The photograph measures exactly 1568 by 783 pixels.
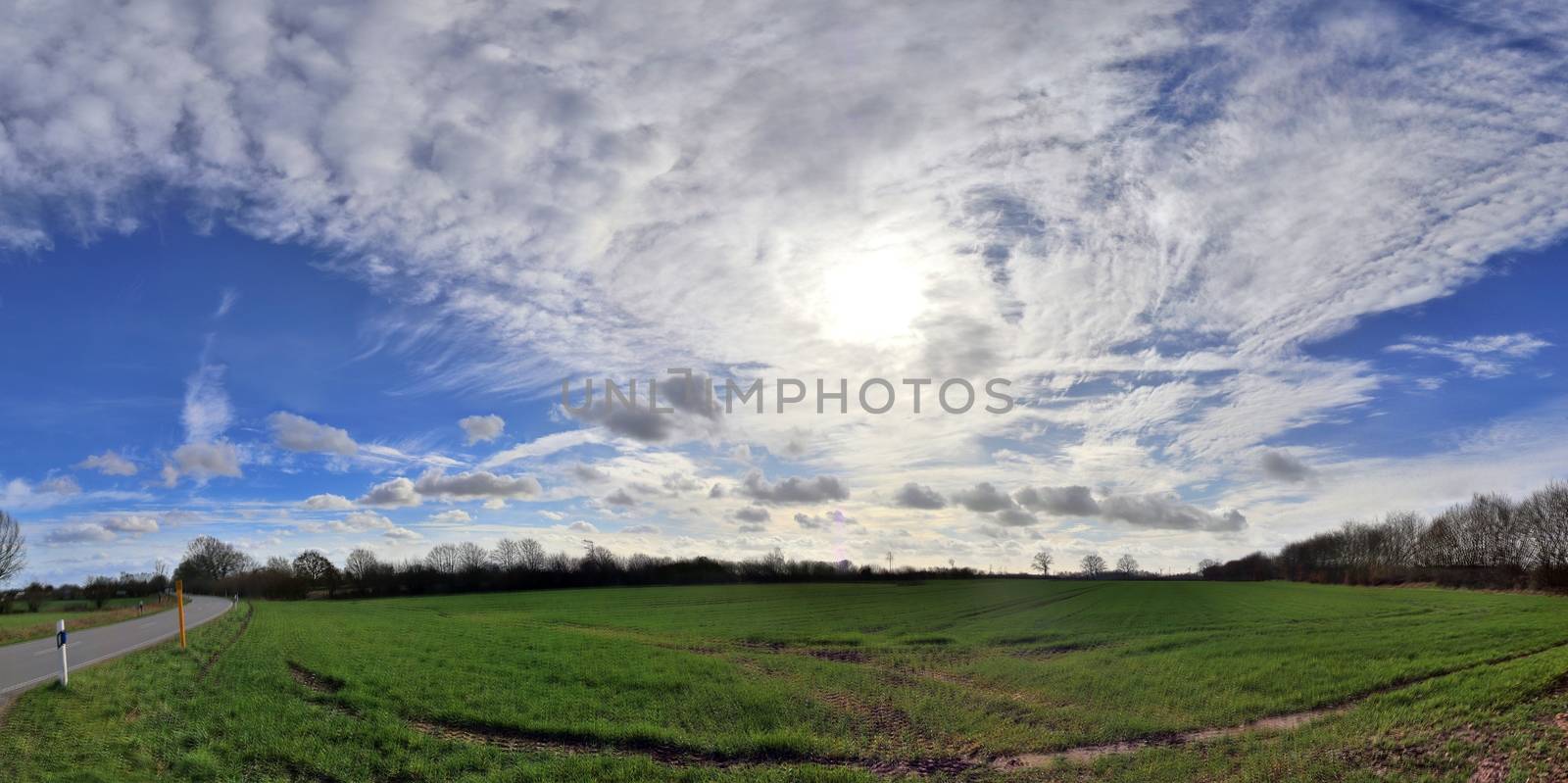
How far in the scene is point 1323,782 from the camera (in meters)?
11.3

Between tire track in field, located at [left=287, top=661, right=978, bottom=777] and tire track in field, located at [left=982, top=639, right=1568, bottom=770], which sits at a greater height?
tire track in field, located at [left=287, top=661, right=978, bottom=777]

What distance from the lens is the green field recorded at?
38.0 feet

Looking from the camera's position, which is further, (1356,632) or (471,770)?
(1356,632)

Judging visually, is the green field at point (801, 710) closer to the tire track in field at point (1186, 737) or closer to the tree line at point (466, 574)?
the tire track in field at point (1186, 737)

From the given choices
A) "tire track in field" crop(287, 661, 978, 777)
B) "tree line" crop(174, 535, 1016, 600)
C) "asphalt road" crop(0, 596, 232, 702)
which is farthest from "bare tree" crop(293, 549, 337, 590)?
"tire track in field" crop(287, 661, 978, 777)

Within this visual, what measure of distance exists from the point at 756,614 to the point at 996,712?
109ft

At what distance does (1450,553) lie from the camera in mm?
110750

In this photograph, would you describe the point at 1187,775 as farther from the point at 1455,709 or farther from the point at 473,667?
the point at 473,667

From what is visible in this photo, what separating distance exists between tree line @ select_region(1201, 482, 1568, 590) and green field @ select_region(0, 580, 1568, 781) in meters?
70.2

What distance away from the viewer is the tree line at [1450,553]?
80812 millimetres

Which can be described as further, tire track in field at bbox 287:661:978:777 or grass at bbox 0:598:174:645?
grass at bbox 0:598:174:645

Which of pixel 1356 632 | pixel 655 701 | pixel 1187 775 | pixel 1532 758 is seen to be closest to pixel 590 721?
pixel 655 701

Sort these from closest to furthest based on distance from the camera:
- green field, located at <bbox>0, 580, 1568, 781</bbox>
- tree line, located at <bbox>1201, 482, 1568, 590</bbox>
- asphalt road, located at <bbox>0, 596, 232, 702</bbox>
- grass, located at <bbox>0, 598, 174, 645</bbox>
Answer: green field, located at <bbox>0, 580, 1568, 781</bbox> < asphalt road, located at <bbox>0, 596, 232, 702</bbox> < grass, located at <bbox>0, 598, 174, 645</bbox> < tree line, located at <bbox>1201, 482, 1568, 590</bbox>

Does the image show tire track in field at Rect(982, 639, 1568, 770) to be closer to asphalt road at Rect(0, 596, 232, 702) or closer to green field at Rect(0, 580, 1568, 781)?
green field at Rect(0, 580, 1568, 781)
